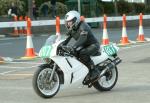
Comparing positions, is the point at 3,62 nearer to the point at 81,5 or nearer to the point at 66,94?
the point at 66,94

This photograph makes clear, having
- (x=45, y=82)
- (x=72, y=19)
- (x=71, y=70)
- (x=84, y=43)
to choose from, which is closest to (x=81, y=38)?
(x=84, y=43)

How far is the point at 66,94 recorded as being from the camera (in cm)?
1031

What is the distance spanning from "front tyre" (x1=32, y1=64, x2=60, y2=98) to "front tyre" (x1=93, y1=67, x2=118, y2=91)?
3.11ft

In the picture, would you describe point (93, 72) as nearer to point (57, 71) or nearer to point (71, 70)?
point (71, 70)

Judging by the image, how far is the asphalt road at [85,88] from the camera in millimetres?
9727

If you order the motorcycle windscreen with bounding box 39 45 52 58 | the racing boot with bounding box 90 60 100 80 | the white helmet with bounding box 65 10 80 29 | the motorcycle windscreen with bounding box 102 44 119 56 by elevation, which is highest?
the white helmet with bounding box 65 10 80 29

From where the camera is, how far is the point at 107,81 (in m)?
10.7

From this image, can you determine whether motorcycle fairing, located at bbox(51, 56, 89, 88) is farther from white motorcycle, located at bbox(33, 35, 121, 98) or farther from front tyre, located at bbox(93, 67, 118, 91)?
front tyre, located at bbox(93, 67, 118, 91)

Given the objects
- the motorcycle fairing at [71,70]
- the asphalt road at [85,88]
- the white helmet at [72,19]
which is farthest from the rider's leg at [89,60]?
the white helmet at [72,19]

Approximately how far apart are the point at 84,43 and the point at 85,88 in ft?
3.66

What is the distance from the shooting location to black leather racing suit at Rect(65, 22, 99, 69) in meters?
10.1

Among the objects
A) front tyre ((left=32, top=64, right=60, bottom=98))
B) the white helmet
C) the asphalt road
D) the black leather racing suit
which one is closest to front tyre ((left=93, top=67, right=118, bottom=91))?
the asphalt road

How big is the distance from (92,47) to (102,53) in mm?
299

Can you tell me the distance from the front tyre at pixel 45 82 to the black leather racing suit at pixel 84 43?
0.63m
